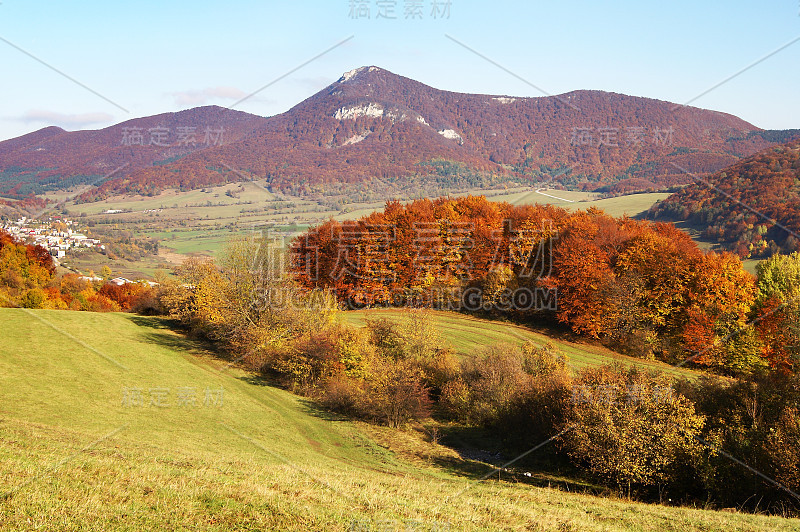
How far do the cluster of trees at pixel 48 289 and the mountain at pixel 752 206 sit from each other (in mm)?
95894

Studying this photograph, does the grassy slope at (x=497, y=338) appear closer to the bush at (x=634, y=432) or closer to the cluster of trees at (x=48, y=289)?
the bush at (x=634, y=432)

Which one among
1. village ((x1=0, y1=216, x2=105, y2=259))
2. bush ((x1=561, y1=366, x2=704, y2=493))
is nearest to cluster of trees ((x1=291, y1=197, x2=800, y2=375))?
bush ((x1=561, y1=366, x2=704, y2=493))

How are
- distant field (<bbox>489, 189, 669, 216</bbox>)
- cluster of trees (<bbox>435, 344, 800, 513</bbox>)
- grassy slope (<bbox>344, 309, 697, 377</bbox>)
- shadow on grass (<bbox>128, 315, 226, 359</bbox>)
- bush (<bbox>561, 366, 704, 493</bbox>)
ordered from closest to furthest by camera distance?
cluster of trees (<bbox>435, 344, 800, 513</bbox>), bush (<bbox>561, 366, 704, 493</bbox>), shadow on grass (<bbox>128, 315, 226, 359</bbox>), grassy slope (<bbox>344, 309, 697, 377</bbox>), distant field (<bbox>489, 189, 669, 216</bbox>)

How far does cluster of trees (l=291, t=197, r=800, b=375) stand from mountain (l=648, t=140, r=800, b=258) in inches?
1213

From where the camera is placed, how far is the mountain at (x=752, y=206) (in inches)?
3105

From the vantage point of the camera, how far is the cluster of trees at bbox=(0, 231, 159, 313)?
58.0 m

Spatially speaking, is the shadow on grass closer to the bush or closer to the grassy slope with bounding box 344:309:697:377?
the grassy slope with bounding box 344:309:697:377

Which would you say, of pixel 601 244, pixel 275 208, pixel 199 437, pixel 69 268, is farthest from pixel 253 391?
Result: pixel 275 208

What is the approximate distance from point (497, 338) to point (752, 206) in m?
72.3

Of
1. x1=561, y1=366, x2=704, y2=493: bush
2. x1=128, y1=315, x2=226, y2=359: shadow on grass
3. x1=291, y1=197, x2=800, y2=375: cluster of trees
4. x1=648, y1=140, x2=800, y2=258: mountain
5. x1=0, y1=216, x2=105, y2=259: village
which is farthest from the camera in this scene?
x1=0, y1=216, x2=105, y2=259: village

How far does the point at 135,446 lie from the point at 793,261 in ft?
205

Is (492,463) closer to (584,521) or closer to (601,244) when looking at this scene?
(584,521)

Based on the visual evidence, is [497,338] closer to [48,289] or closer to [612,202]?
[48,289]

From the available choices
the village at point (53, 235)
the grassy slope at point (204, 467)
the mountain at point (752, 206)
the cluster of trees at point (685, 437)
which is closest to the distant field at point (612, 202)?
the mountain at point (752, 206)
